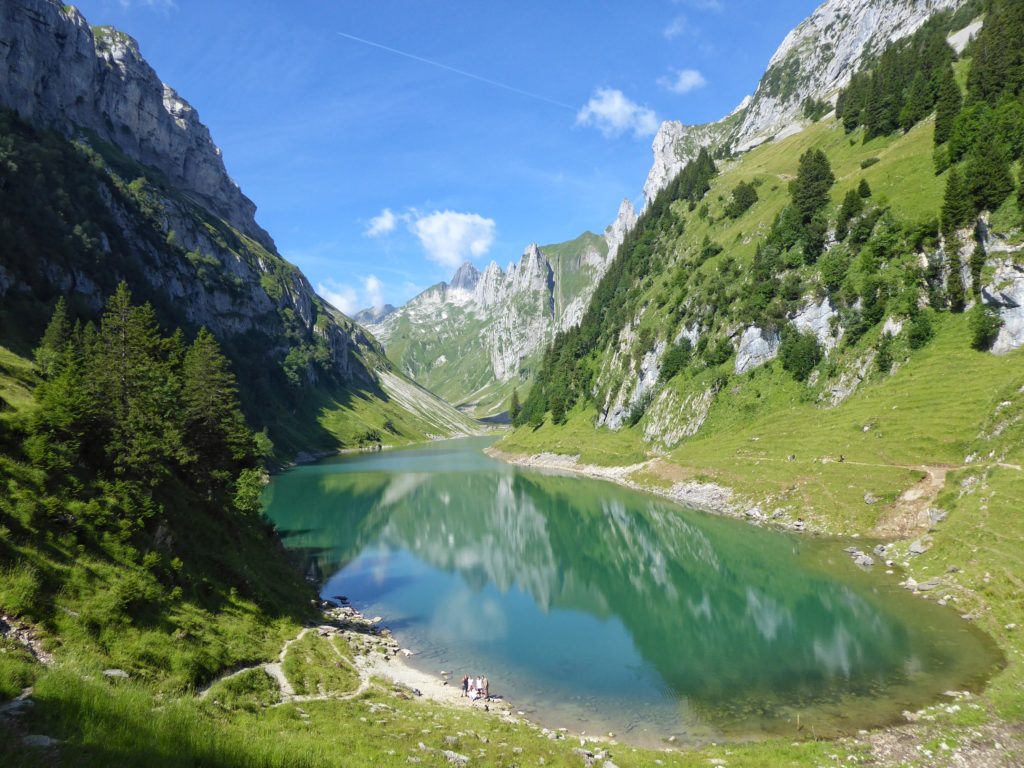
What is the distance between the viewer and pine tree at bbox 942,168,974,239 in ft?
223

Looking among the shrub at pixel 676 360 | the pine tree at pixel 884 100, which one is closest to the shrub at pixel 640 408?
the shrub at pixel 676 360

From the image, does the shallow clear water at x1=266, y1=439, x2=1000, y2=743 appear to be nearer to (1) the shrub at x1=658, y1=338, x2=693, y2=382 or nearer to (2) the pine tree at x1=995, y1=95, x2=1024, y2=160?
(1) the shrub at x1=658, y1=338, x2=693, y2=382

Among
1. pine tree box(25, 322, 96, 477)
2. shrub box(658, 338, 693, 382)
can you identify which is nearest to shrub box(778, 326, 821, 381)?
shrub box(658, 338, 693, 382)

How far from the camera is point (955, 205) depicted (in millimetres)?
69000

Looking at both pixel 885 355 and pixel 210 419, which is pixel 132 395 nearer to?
pixel 210 419

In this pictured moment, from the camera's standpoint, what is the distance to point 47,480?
26.0 meters

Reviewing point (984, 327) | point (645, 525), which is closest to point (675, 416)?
point (645, 525)

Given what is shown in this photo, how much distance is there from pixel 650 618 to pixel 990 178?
2809 inches

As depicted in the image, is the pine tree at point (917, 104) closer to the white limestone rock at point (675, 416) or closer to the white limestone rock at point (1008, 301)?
the white limestone rock at point (1008, 301)

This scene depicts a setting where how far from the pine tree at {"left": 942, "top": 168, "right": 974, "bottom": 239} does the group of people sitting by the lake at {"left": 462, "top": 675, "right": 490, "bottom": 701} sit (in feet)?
265

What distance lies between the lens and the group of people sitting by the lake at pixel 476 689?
27.8 metres

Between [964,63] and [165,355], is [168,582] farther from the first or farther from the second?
[964,63]

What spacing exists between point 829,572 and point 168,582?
48.3 meters

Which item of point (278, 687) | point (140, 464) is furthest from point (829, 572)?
point (140, 464)
